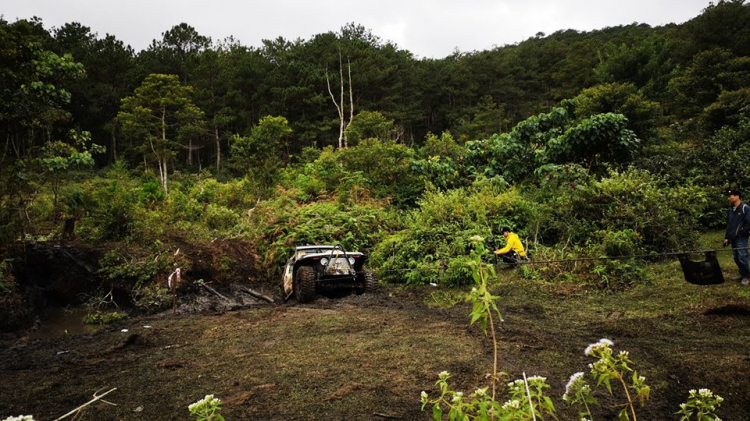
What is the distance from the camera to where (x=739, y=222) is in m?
7.08

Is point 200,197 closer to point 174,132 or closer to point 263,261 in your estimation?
point 263,261

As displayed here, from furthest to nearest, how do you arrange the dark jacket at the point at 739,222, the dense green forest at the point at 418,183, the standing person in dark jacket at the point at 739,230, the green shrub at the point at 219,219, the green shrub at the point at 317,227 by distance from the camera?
1. the green shrub at the point at 219,219
2. the green shrub at the point at 317,227
3. the dense green forest at the point at 418,183
4. the dark jacket at the point at 739,222
5. the standing person in dark jacket at the point at 739,230

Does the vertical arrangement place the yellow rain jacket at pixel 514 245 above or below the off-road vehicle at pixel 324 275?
above

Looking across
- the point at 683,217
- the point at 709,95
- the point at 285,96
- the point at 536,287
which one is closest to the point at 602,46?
the point at 709,95

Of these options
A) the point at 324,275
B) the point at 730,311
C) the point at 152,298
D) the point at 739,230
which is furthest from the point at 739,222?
the point at 152,298

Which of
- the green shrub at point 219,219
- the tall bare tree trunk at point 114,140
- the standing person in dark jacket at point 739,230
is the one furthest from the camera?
the tall bare tree trunk at point 114,140

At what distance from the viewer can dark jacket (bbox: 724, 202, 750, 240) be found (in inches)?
275

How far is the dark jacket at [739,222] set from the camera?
6996mm

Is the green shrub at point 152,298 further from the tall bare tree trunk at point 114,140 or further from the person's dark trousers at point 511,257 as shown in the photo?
the tall bare tree trunk at point 114,140

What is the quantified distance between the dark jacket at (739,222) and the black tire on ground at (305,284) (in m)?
7.91

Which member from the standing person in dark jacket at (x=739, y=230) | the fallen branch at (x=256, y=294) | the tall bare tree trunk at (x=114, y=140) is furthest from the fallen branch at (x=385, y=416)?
the tall bare tree trunk at (x=114, y=140)

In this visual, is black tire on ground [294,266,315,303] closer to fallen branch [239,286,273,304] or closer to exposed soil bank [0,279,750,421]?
exposed soil bank [0,279,750,421]

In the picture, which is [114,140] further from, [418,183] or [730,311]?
[730,311]

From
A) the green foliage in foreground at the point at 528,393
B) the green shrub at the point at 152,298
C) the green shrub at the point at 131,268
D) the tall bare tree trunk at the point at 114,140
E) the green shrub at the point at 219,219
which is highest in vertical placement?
the tall bare tree trunk at the point at 114,140
